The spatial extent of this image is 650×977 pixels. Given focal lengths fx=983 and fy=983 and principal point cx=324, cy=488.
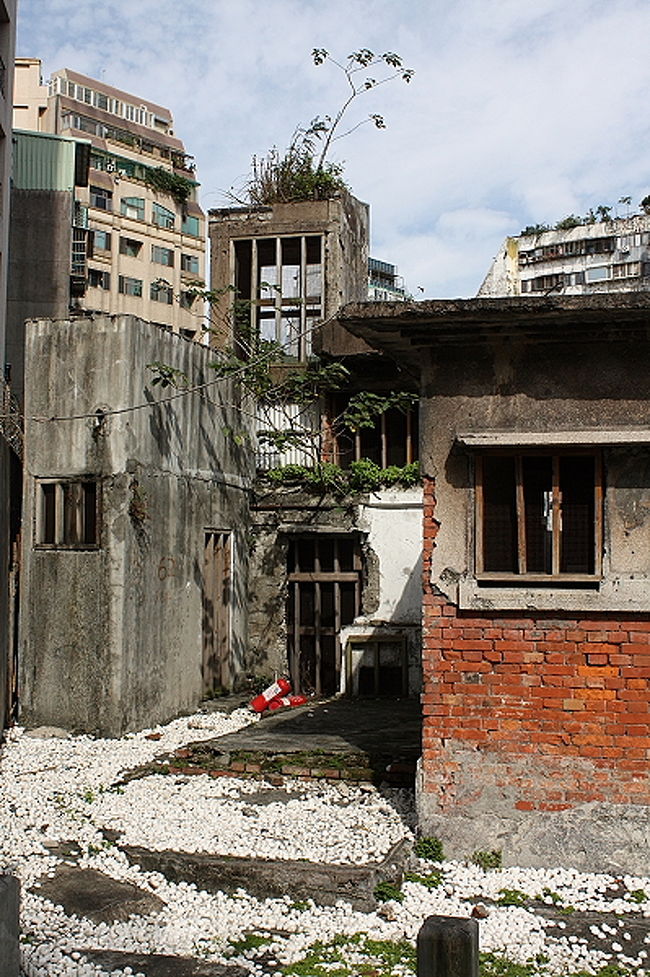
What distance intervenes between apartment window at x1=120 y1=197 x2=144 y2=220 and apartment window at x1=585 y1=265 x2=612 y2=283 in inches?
800

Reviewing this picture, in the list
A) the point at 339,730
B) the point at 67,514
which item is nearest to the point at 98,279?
the point at 67,514

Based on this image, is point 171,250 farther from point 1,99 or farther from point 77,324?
point 77,324

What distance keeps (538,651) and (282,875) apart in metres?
2.29

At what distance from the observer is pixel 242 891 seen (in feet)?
20.7

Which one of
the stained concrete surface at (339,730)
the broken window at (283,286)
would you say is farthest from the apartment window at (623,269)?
the stained concrete surface at (339,730)

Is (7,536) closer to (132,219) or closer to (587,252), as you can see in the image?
(132,219)

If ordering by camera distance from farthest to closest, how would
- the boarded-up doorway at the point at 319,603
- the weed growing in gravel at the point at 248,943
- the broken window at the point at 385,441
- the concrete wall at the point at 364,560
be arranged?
1. the broken window at the point at 385,441
2. the boarded-up doorway at the point at 319,603
3. the concrete wall at the point at 364,560
4. the weed growing in gravel at the point at 248,943

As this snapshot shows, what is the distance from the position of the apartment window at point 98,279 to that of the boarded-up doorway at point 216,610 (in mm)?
31548

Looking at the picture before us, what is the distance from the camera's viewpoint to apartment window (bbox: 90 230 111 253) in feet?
141

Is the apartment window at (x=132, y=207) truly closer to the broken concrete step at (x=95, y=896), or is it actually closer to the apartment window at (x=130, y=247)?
the apartment window at (x=130, y=247)

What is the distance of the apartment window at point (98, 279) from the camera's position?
141 feet

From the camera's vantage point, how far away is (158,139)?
5759cm

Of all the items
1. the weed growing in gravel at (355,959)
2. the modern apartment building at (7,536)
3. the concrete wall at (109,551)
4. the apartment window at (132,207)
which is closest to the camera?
the weed growing in gravel at (355,959)

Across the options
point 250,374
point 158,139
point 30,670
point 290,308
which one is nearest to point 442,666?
point 30,670
